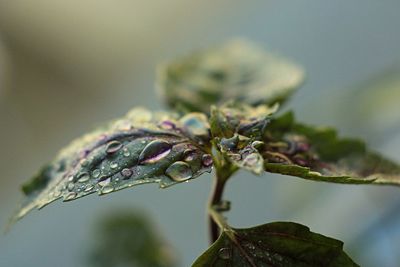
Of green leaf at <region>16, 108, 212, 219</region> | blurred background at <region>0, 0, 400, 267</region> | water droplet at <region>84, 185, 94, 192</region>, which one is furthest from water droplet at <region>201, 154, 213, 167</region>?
blurred background at <region>0, 0, 400, 267</region>

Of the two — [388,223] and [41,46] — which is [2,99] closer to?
[41,46]

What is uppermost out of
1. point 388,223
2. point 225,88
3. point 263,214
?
point 225,88

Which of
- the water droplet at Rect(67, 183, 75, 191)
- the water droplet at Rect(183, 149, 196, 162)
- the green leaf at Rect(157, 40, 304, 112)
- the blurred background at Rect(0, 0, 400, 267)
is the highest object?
the water droplet at Rect(67, 183, 75, 191)

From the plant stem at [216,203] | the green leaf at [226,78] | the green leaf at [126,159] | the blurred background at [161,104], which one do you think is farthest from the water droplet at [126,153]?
the blurred background at [161,104]

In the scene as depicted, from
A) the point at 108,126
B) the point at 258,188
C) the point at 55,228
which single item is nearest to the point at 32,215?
the point at 55,228

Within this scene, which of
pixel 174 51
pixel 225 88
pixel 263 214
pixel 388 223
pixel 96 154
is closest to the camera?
pixel 96 154

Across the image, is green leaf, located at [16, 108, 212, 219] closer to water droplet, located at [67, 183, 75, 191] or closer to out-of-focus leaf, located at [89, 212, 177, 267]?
water droplet, located at [67, 183, 75, 191]

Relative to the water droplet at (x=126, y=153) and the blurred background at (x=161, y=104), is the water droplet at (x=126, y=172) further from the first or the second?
the blurred background at (x=161, y=104)
